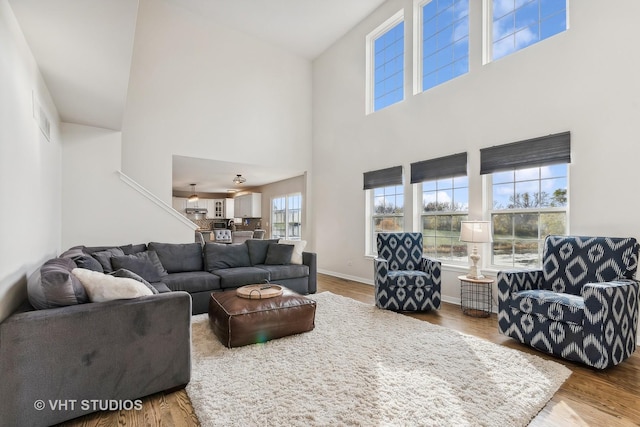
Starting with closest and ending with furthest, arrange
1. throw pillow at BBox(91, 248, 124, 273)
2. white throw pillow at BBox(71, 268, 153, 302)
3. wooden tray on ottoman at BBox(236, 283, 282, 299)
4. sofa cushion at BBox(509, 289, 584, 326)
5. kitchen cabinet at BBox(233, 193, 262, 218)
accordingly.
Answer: white throw pillow at BBox(71, 268, 153, 302) < sofa cushion at BBox(509, 289, 584, 326) < wooden tray on ottoman at BBox(236, 283, 282, 299) < throw pillow at BBox(91, 248, 124, 273) < kitchen cabinet at BBox(233, 193, 262, 218)

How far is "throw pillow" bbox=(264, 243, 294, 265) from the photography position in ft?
16.2

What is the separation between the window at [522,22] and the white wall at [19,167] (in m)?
4.99

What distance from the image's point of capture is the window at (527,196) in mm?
3568

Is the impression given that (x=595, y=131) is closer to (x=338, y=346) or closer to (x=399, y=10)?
(x=338, y=346)

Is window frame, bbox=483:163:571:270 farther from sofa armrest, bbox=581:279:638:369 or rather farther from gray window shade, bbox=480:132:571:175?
sofa armrest, bbox=581:279:638:369

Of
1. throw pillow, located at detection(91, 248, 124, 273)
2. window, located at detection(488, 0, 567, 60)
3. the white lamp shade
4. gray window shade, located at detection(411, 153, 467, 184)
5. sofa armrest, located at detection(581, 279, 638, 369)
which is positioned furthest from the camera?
gray window shade, located at detection(411, 153, 467, 184)

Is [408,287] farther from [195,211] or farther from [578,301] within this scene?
[195,211]

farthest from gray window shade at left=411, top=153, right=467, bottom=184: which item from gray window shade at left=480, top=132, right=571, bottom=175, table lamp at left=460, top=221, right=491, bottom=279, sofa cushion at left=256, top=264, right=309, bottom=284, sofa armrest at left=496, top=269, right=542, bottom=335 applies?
sofa cushion at left=256, top=264, right=309, bottom=284

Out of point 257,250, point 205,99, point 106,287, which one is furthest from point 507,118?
point 205,99

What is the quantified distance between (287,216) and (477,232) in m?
5.88

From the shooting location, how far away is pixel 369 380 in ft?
7.33

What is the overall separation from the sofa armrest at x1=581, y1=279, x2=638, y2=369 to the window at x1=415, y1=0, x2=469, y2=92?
3411 mm

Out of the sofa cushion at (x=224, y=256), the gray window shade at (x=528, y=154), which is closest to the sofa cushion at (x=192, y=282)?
the sofa cushion at (x=224, y=256)

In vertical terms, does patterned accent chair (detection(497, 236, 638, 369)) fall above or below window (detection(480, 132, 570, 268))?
below
